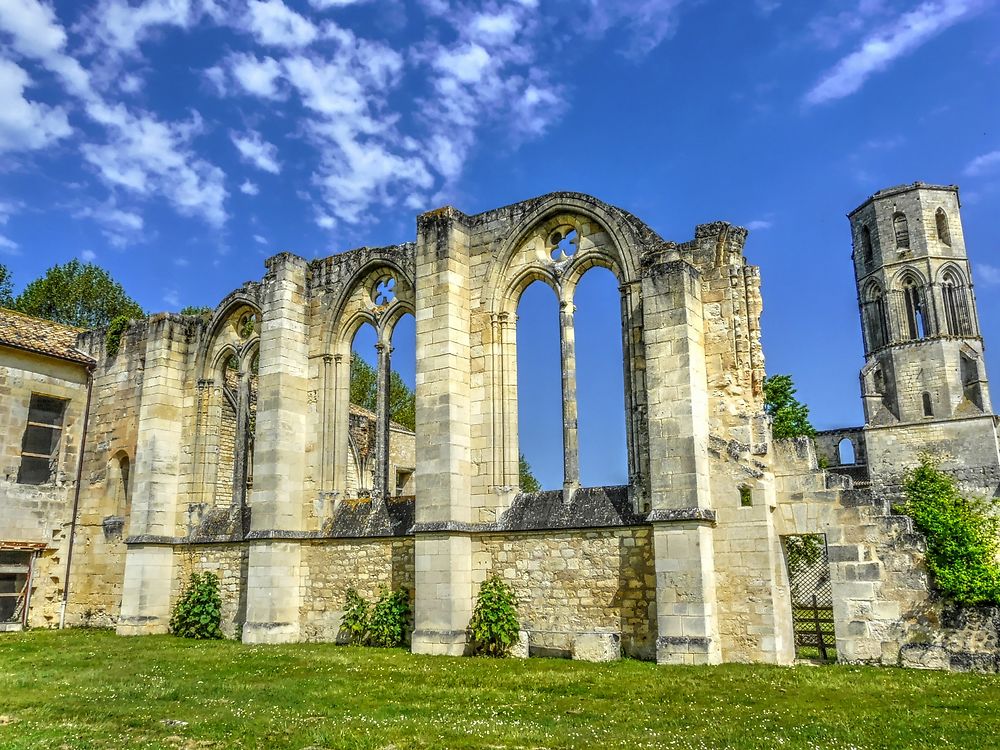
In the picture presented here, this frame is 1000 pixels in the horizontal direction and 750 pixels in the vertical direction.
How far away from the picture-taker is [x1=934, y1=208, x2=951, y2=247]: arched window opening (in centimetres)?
3847

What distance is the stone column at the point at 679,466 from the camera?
9898 mm

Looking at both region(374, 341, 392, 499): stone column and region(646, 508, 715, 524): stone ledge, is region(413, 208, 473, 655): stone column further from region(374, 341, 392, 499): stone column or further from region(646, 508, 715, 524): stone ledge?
region(646, 508, 715, 524): stone ledge

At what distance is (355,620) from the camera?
1277 cm

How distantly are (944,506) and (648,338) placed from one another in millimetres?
4157

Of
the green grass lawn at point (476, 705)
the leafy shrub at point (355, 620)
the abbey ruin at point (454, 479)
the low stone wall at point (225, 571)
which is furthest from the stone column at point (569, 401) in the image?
the low stone wall at point (225, 571)

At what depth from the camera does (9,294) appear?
27391mm

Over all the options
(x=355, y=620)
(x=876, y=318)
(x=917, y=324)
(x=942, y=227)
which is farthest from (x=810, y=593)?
(x=942, y=227)

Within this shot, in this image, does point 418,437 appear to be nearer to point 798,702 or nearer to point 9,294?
point 798,702

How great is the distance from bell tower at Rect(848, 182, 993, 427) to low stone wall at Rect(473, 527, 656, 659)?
2952cm

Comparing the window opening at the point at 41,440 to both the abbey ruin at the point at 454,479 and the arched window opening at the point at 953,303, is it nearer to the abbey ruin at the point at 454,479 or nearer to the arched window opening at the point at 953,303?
the abbey ruin at the point at 454,479

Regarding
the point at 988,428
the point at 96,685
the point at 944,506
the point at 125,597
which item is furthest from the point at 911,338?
the point at 96,685

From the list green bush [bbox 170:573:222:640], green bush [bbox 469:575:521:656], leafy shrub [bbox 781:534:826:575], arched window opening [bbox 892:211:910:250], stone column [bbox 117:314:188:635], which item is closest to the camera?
→ green bush [bbox 469:575:521:656]

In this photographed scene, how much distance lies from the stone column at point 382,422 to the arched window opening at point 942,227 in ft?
110

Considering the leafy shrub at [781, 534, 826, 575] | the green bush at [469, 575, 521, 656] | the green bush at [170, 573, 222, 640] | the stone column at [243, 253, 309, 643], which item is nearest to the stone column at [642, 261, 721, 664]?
the green bush at [469, 575, 521, 656]
